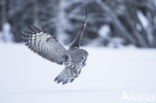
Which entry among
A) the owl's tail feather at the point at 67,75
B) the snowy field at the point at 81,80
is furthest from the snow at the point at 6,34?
the owl's tail feather at the point at 67,75

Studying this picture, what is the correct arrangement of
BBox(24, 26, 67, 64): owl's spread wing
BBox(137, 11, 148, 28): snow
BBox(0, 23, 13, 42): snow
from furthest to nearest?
1. BBox(137, 11, 148, 28): snow
2. BBox(0, 23, 13, 42): snow
3. BBox(24, 26, 67, 64): owl's spread wing

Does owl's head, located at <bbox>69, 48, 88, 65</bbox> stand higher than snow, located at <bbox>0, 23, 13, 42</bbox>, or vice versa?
owl's head, located at <bbox>69, 48, 88, 65</bbox>

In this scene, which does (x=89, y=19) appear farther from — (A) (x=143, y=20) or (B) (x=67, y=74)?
(B) (x=67, y=74)

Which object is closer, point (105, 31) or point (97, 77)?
point (97, 77)

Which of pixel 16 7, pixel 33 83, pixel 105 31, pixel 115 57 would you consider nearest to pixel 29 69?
pixel 33 83

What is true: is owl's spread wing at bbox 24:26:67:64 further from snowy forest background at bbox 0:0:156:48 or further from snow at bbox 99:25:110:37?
snow at bbox 99:25:110:37

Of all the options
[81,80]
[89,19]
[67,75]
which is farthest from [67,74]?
[89,19]

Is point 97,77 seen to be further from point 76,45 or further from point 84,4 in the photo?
point 84,4

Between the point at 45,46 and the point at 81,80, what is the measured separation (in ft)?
1.39

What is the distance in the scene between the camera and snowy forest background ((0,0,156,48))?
561 cm

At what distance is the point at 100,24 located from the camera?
649cm

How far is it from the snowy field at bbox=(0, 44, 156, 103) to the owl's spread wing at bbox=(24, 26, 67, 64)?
206 millimetres

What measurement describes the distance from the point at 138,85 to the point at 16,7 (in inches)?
163

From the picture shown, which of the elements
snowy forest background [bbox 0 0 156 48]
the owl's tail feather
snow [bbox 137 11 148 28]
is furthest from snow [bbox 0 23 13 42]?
the owl's tail feather
